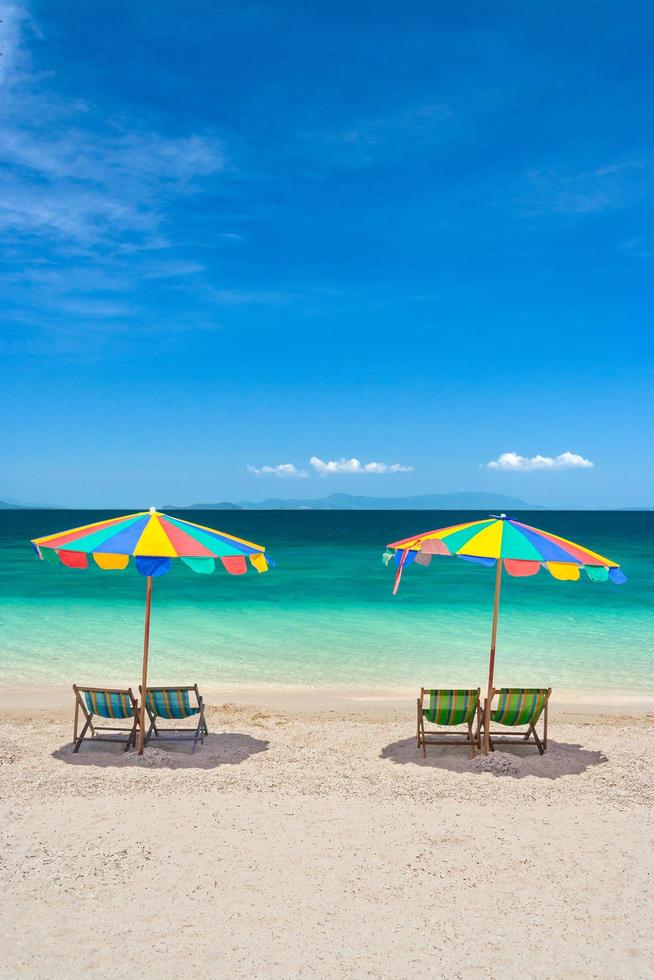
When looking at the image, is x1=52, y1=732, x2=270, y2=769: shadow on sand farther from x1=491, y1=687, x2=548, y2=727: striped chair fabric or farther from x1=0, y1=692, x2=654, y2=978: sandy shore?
x1=491, y1=687, x2=548, y2=727: striped chair fabric

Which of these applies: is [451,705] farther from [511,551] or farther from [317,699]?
[317,699]

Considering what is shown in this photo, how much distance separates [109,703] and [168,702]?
0.58 m

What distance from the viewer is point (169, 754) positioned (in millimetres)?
7246

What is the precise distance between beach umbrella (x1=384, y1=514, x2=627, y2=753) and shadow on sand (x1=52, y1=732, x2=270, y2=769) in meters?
2.51

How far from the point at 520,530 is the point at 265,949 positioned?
4273 millimetres

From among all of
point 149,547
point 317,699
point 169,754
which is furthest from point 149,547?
point 317,699

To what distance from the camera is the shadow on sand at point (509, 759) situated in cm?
694

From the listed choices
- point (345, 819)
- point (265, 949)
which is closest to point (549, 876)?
point (345, 819)

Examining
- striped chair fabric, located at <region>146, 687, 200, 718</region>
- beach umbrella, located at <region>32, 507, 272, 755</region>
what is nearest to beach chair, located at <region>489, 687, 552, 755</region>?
beach umbrella, located at <region>32, 507, 272, 755</region>

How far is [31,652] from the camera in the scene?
14.2m

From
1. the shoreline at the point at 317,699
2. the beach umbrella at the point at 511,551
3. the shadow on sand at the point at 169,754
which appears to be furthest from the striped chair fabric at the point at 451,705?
the shoreline at the point at 317,699

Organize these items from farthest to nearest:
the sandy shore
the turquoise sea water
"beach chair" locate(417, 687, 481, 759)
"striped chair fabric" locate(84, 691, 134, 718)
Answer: the turquoise sea water
"beach chair" locate(417, 687, 481, 759)
"striped chair fabric" locate(84, 691, 134, 718)
the sandy shore

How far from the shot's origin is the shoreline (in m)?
9.93

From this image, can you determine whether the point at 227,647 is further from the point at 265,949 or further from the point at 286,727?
the point at 265,949
